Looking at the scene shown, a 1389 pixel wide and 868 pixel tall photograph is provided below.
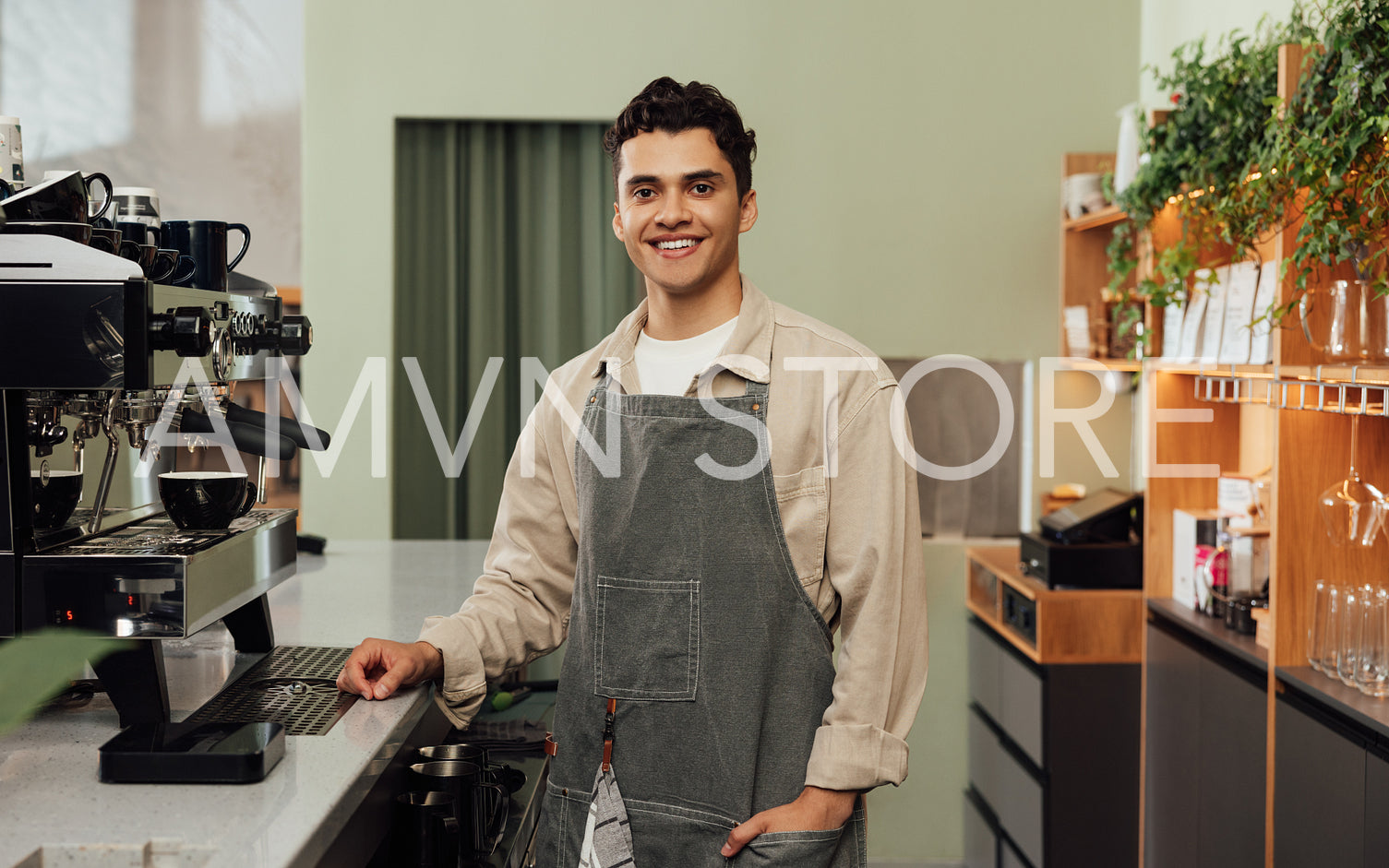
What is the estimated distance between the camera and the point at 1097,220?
316 centimetres

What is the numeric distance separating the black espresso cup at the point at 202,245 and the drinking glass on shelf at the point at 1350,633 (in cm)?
191

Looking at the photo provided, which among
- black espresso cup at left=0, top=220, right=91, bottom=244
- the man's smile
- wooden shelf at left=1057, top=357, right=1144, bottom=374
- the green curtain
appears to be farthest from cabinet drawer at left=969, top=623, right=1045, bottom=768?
black espresso cup at left=0, top=220, right=91, bottom=244

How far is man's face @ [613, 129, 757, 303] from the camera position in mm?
1448

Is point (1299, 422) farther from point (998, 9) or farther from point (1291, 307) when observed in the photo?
point (998, 9)

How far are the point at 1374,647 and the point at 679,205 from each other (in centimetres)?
142

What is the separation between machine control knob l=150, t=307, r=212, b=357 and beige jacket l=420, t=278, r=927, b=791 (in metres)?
0.48

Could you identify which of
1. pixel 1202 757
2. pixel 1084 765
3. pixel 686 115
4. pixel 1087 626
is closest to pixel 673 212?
pixel 686 115

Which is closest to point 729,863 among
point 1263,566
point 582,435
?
point 582,435

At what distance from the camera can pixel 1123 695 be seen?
2.85 meters

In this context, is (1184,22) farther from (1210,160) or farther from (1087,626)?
(1087,626)

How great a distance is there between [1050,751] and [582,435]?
187 centimetres

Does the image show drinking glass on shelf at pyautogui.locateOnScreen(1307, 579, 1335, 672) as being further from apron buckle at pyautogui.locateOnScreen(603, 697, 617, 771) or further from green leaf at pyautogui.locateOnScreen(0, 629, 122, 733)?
green leaf at pyautogui.locateOnScreen(0, 629, 122, 733)

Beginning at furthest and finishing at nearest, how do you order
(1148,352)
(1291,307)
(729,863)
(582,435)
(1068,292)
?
(1068,292) → (1148,352) → (1291,307) → (582,435) → (729,863)

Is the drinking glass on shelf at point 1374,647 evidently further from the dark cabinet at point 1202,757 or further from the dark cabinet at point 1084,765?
the dark cabinet at point 1084,765
